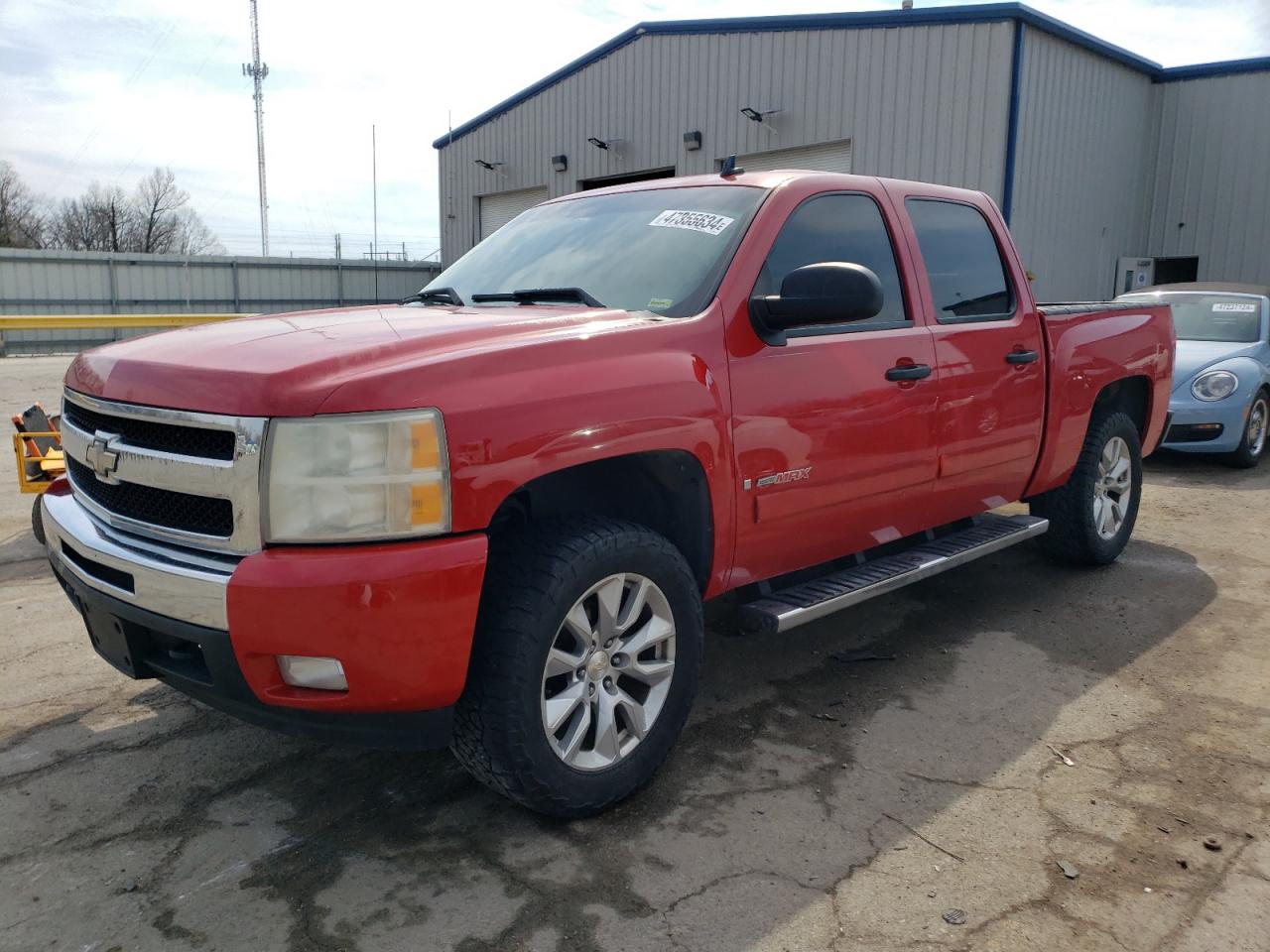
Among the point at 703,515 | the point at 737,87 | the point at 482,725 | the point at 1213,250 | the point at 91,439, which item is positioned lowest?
the point at 482,725

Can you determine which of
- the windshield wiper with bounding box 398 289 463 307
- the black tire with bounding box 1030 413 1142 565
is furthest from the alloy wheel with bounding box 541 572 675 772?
the black tire with bounding box 1030 413 1142 565

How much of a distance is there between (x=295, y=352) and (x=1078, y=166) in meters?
15.7

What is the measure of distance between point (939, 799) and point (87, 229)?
58.7 meters

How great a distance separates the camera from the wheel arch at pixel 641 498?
117 inches

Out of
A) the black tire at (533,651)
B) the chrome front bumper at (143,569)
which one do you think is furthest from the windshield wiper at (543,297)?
the chrome front bumper at (143,569)

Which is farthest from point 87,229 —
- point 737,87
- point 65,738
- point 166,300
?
point 65,738

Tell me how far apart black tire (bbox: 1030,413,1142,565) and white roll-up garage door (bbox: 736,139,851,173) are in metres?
11.0

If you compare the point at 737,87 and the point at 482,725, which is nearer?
the point at 482,725

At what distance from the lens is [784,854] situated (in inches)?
107

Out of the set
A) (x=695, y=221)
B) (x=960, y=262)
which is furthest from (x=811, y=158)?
(x=695, y=221)

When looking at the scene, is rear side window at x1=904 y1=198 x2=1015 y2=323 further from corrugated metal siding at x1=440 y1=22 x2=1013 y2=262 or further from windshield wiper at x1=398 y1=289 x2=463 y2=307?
corrugated metal siding at x1=440 y1=22 x2=1013 y2=262

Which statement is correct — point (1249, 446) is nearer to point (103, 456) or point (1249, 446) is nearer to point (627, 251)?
point (627, 251)

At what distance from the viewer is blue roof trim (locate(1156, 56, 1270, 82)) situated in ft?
53.7

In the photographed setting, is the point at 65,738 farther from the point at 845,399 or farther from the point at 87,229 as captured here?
the point at 87,229
